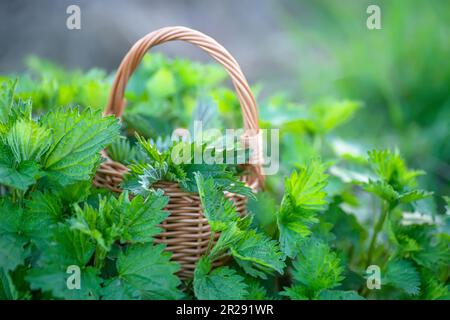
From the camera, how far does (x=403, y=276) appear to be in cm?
95

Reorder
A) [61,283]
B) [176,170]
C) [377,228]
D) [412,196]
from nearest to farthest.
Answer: [61,283] < [176,170] < [412,196] < [377,228]

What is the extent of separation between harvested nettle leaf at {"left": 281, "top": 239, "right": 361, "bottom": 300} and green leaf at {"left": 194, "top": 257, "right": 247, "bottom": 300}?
8 cm

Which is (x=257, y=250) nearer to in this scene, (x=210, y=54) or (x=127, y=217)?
(x=127, y=217)

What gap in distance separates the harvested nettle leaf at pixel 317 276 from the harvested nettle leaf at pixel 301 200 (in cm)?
4

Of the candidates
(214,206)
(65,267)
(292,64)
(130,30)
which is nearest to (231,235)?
(214,206)

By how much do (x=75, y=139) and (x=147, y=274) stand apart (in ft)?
0.80

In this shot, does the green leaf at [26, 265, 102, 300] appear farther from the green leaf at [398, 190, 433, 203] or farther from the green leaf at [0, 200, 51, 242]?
the green leaf at [398, 190, 433, 203]

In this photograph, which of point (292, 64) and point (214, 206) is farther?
point (292, 64)

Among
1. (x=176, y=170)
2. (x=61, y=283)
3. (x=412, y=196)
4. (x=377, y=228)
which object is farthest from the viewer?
(x=377, y=228)

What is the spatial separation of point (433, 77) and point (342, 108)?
0.88 m

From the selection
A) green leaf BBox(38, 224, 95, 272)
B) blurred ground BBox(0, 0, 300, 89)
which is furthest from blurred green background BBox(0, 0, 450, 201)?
green leaf BBox(38, 224, 95, 272)

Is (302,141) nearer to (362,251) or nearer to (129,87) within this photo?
(362,251)
